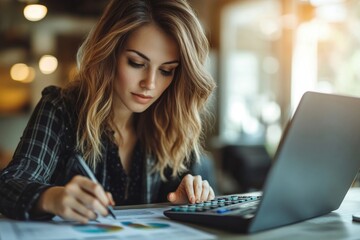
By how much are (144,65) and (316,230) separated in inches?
28.0

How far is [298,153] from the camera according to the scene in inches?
36.9

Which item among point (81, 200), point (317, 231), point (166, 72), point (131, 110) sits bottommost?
point (317, 231)

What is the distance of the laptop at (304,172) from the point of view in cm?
91

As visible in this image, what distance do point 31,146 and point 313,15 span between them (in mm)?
4115

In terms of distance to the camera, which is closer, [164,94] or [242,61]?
[164,94]

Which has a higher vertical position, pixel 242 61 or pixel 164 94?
pixel 242 61

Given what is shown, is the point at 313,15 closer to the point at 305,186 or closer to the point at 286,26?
the point at 286,26

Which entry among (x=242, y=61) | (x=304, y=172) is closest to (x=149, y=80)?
(x=304, y=172)

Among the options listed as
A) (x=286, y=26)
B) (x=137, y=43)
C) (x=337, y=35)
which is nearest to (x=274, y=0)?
(x=286, y=26)

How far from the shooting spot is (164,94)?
175 centimetres

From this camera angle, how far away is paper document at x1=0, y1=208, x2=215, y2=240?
913 mm

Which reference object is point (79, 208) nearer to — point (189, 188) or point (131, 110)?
point (189, 188)

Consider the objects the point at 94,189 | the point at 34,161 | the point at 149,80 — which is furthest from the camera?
the point at 149,80

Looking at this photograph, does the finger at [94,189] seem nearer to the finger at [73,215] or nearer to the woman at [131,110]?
the finger at [73,215]
